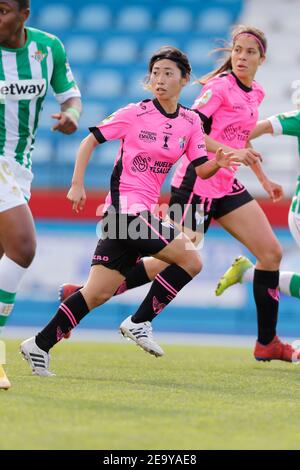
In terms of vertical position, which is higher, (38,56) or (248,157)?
(38,56)

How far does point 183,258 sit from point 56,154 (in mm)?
9019

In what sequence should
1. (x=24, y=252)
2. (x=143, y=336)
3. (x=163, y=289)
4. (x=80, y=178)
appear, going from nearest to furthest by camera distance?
(x=24, y=252) < (x=80, y=178) < (x=163, y=289) < (x=143, y=336)

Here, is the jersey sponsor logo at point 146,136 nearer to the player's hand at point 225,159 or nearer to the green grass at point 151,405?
the player's hand at point 225,159

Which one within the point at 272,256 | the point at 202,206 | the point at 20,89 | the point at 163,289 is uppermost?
the point at 20,89

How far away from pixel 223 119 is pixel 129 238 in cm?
152

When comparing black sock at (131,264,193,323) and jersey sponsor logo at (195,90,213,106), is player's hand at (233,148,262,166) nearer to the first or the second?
black sock at (131,264,193,323)

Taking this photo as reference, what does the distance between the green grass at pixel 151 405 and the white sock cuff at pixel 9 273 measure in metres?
0.53

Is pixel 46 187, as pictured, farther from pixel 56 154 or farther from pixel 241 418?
pixel 241 418

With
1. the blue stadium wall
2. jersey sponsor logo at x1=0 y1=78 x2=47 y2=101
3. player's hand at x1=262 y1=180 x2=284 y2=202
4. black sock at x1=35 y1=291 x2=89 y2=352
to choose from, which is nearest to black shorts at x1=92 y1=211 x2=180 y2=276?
black sock at x1=35 y1=291 x2=89 y2=352

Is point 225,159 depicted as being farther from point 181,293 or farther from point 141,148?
point 181,293

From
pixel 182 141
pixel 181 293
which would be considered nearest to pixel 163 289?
pixel 182 141

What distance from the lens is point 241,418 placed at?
470 cm

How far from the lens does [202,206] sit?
7.41 m
